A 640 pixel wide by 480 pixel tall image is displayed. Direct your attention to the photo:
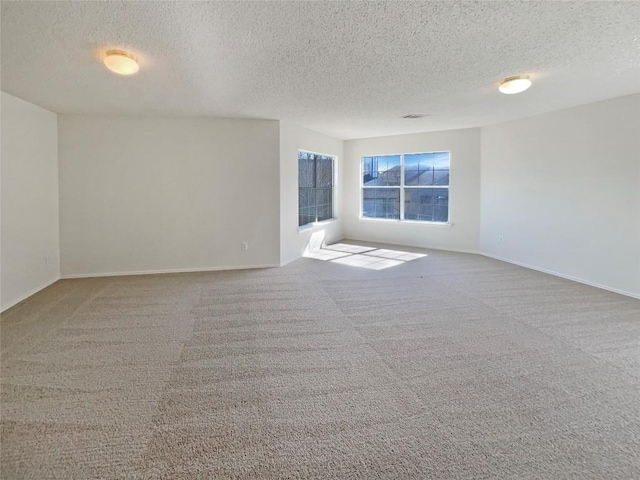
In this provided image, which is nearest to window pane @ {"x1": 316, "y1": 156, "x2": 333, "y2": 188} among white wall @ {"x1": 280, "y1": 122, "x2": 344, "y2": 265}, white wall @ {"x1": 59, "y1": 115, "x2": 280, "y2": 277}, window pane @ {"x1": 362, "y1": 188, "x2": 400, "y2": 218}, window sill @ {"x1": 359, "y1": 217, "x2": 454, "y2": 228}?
white wall @ {"x1": 280, "y1": 122, "x2": 344, "y2": 265}

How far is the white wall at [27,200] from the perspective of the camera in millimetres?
3910

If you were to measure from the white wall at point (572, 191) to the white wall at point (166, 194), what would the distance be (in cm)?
385

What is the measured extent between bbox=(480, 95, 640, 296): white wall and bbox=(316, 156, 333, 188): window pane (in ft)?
10.1

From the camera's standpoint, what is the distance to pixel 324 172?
771 cm

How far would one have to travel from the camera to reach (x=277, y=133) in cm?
568

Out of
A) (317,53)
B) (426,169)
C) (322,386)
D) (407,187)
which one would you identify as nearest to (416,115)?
(426,169)

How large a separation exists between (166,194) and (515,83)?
4.71 m

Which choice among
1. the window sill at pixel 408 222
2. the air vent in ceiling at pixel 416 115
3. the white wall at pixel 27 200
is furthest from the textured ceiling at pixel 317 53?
the window sill at pixel 408 222

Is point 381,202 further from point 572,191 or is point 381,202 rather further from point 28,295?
point 28,295

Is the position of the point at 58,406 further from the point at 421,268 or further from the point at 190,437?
the point at 421,268

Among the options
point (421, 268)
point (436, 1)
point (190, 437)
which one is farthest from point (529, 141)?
point (190, 437)

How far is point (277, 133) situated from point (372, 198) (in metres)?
3.20

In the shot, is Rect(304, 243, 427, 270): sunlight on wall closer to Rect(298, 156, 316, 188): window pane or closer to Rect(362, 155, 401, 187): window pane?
Rect(298, 156, 316, 188): window pane

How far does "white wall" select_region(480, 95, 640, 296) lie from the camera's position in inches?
169
